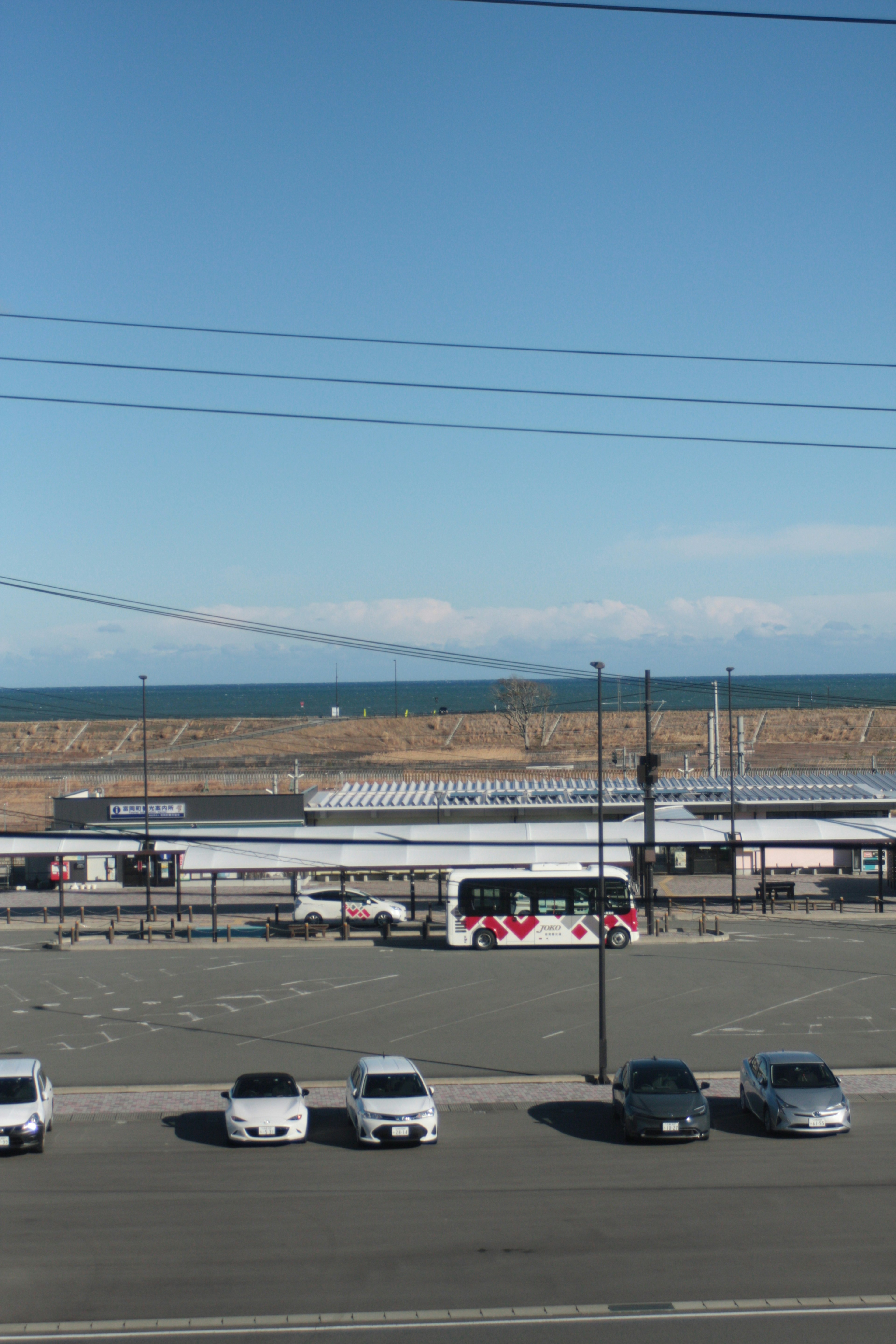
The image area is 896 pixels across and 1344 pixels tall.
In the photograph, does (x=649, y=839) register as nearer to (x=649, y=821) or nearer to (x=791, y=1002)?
(x=649, y=821)

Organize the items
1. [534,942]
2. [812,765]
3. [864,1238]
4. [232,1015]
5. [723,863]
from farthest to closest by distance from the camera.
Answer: [812,765]
[723,863]
[534,942]
[232,1015]
[864,1238]

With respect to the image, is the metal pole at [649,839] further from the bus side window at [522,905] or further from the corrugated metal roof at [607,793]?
the corrugated metal roof at [607,793]

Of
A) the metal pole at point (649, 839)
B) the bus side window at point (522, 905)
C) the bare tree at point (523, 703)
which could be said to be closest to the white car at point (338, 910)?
the bus side window at point (522, 905)

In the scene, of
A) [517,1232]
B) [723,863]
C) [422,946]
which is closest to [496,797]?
[723,863]

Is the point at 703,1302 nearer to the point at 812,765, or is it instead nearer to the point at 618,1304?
the point at 618,1304

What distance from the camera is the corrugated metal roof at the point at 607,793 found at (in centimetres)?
4816

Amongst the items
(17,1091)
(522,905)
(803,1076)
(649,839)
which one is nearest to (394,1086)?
(17,1091)

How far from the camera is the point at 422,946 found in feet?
111

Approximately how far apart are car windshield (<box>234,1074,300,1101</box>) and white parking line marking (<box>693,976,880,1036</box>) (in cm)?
971

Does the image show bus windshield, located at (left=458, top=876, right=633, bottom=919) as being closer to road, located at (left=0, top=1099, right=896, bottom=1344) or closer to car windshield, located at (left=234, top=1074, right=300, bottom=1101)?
road, located at (left=0, top=1099, right=896, bottom=1344)

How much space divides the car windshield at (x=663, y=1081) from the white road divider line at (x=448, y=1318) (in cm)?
614

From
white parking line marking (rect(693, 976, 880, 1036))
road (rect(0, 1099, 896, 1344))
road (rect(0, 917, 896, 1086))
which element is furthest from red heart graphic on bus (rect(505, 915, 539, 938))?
road (rect(0, 1099, 896, 1344))

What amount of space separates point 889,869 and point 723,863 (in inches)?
272

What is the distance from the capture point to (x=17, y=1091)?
16.0 metres
